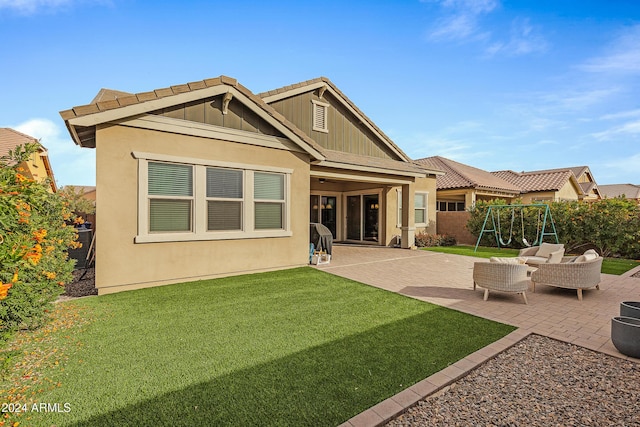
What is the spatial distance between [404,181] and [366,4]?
7.27m

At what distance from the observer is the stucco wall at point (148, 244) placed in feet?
21.9

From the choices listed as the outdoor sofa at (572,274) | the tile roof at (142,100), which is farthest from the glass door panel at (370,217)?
the outdoor sofa at (572,274)

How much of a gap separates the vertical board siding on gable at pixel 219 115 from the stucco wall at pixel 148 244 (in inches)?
20.7

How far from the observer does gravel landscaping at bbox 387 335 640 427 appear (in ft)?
9.05

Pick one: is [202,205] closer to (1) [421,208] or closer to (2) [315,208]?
(2) [315,208]

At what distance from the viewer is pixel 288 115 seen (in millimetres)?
12352

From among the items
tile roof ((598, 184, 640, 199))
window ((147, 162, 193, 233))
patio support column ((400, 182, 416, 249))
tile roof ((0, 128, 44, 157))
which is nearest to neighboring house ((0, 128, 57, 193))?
tile roof ((0, 128, 44, 157))

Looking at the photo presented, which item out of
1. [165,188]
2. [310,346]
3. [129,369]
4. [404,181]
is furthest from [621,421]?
[404,181]

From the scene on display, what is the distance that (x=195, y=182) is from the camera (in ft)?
25.1

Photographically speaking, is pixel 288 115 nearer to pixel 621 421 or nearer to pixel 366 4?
pixel 366 4

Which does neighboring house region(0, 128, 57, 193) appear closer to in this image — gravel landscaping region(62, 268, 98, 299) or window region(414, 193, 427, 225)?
gravel landscaping region(62, 268, 98, 299)

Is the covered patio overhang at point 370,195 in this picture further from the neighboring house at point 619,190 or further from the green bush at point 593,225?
the neighboring house at point 619,190

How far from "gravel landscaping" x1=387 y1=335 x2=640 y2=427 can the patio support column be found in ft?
34.5

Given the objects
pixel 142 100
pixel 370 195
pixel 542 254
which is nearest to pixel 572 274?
pixel 542 254
